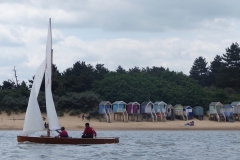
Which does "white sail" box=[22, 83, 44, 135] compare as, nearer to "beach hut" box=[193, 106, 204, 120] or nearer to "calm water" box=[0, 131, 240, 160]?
"calm water" box=[0, 131, 240, 160]

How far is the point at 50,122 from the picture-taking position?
3959 centimetres

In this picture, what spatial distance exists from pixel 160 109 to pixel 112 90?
24.1ft

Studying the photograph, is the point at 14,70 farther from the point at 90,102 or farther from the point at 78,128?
the point at 78,128

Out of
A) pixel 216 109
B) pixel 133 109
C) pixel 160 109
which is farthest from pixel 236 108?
pixel 133 109

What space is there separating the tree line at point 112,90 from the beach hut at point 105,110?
3.35ft

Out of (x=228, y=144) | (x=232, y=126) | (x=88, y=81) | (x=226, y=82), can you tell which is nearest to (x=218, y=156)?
(x=228, y=144)

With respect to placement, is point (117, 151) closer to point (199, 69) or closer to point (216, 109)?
point (216, 109)

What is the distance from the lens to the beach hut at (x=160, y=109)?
7856 centimetres

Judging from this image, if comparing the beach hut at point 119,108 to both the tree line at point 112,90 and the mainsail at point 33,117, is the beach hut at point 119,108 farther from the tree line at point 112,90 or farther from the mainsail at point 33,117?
the mainsail at point 33,117

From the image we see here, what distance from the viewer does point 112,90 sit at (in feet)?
262

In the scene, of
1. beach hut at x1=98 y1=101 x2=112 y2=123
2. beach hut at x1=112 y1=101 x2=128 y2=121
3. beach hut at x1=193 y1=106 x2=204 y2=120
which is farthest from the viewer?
beach hut at x1=193 y1=106 x2=204 y2=120

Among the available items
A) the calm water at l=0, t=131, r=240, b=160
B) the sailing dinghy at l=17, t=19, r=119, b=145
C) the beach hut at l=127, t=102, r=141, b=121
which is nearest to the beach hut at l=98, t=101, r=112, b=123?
the beach hut at l=127, t=102, r=141, b=121

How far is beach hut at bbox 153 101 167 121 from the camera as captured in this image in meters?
78.6

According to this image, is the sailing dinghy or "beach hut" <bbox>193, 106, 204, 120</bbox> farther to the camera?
"beach hut" <bbox>193, 106, 204, 120</bbox>
